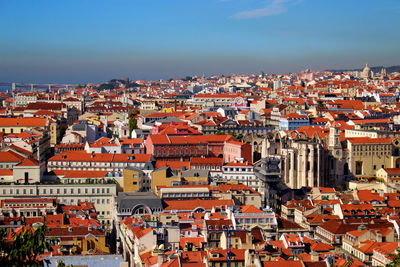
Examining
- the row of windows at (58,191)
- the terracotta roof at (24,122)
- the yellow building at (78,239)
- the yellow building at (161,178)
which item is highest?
the terracotta roof at (24,122)

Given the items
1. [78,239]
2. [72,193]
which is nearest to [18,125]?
[72,193]

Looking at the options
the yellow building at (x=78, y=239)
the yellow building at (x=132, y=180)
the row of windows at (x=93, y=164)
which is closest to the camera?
the yellow building at (x=78, y=239)

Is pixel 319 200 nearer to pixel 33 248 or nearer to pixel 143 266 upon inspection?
pixel 143 266

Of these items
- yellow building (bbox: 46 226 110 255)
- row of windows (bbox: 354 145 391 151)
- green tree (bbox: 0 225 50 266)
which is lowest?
yellow building (bbox: 46 226 110 255)

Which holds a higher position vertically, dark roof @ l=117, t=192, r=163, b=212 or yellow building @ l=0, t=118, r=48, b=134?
yellow building @ l=0, t=118, r=48, b=134

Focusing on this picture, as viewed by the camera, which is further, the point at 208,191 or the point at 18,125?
the point at 18,125

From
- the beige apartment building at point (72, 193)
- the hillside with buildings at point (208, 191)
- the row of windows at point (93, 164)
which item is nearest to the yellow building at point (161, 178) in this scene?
the hillside with buildings at point (208, 191)

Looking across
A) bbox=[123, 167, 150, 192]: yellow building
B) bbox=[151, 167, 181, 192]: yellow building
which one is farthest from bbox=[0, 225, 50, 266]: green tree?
bbox=[151, 167, 181, 192]: yellow building

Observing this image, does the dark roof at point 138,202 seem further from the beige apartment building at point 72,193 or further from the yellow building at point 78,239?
the yellow building at point 78,239

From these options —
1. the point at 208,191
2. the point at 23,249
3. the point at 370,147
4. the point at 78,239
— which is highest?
the point at 23,249

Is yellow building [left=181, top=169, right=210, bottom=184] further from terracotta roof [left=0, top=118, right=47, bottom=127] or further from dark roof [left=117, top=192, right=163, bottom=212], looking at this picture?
terracotta roof [left=0, top=118, right=47, bottom=127]

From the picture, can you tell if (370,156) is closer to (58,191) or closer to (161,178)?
(161,178)

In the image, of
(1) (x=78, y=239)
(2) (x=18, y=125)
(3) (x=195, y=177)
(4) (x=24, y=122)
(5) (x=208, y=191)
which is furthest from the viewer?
(4) (x=24, y=122)
